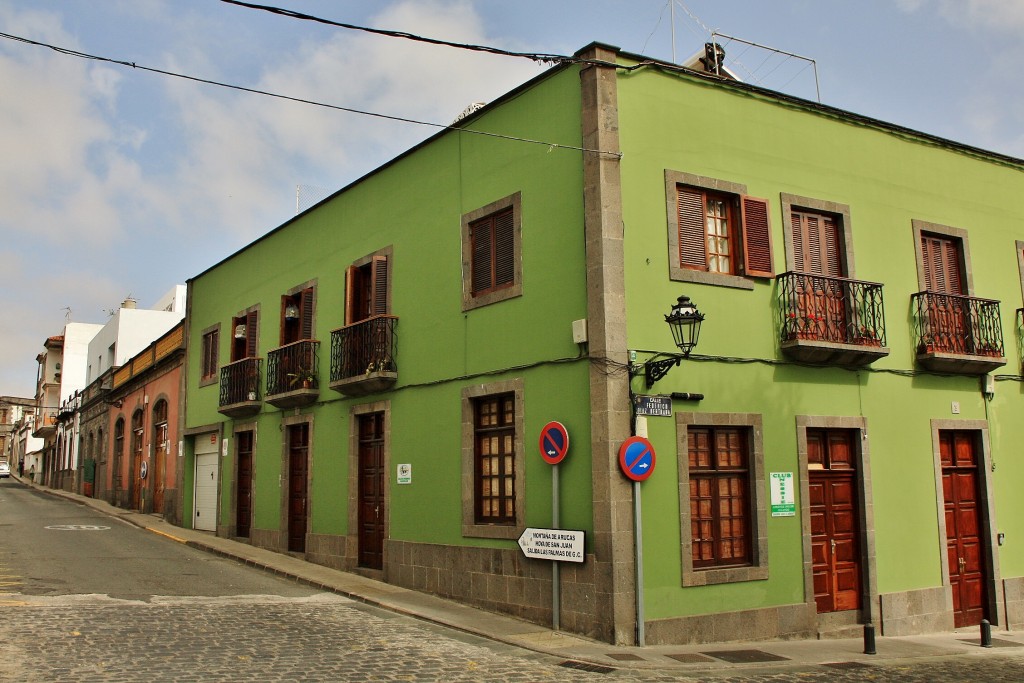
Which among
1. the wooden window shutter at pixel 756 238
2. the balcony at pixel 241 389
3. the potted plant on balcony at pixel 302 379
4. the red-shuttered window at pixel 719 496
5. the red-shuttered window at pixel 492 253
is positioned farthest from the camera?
the balcony at pixel 241 389

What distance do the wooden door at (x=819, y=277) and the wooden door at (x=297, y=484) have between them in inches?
374

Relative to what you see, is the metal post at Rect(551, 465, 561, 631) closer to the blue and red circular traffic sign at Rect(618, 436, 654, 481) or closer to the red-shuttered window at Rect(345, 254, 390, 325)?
the blue and red circular traffic sign at Rect(618, 436, 654, 481)

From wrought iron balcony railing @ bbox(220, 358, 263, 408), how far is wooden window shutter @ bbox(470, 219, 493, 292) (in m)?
7.43

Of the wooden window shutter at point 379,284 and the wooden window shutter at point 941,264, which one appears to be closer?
the wooden window shutter at point 941,264

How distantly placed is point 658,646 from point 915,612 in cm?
Result: 453

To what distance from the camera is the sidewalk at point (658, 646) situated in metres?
9.35

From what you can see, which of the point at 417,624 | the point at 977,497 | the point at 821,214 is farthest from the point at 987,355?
the point at 417,624

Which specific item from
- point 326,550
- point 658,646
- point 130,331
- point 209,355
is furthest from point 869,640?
point 130,331

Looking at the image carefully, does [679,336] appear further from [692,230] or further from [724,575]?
[724,575]

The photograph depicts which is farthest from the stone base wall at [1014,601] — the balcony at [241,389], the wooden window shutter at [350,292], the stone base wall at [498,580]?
the balcony at [241,389]

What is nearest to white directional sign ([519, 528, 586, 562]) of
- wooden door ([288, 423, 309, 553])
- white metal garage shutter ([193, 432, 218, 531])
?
wooden door ([288, 423, 309, 553])

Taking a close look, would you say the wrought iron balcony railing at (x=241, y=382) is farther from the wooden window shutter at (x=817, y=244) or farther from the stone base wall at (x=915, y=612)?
the stone base wall at (x=915, y=612)

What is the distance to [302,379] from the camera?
642 inches

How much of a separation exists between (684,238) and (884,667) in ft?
17.9
